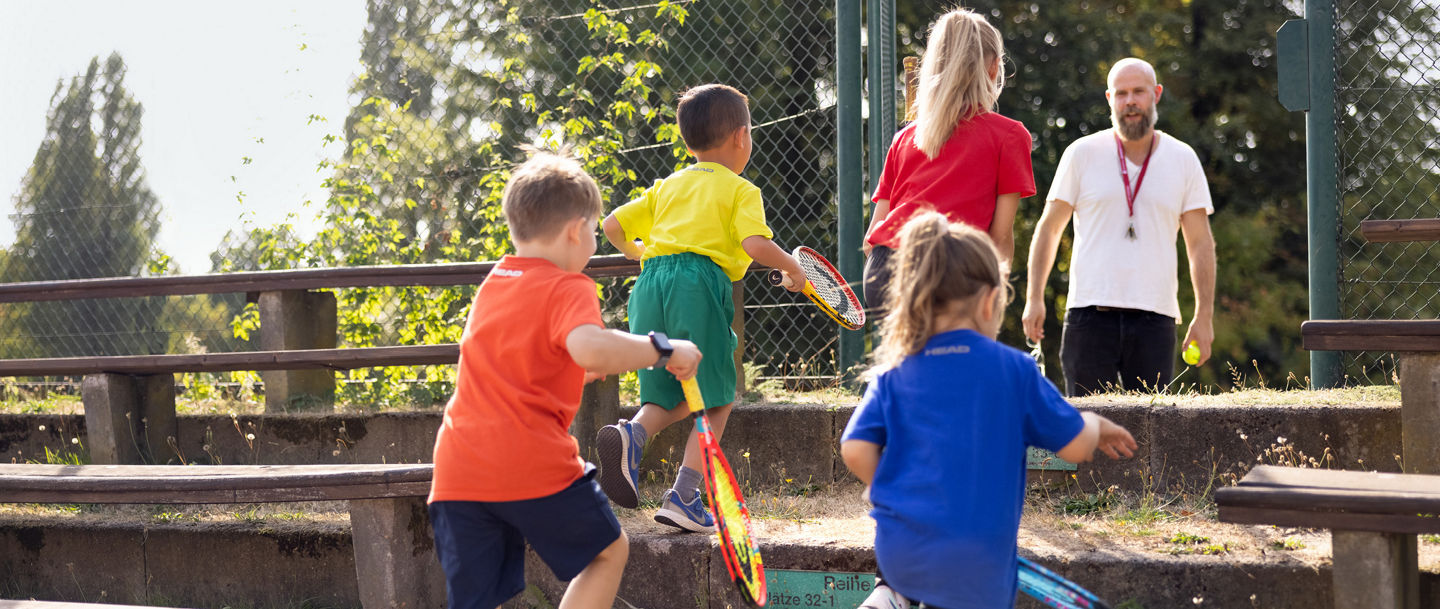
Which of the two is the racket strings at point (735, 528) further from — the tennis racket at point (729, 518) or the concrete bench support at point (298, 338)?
the concrete bench support at point (298, 338)

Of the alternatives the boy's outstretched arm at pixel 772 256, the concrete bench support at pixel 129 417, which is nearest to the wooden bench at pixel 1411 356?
the boy's outstretched arm at pixel 772 256

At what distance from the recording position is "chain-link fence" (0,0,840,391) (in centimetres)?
625

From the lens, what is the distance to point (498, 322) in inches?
107

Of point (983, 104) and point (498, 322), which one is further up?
point (983, 104)

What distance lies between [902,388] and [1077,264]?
241cm

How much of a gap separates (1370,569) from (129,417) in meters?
5.18

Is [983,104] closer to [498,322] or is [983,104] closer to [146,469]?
[498,322]

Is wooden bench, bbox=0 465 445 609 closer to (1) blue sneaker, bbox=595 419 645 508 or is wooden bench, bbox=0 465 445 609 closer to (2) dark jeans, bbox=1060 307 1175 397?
(1) blue sneaker, bbox=595 419 645 508

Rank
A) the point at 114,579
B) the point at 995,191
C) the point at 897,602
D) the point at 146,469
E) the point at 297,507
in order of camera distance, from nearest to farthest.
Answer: the point at 897,602 → the point at 995,191 → the point at 146,469 → the point at 114,579 → the point at 297,507

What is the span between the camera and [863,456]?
2447 millimetres

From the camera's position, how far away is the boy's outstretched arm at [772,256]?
144 inches

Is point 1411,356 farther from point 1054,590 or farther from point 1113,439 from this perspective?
point 1054,590

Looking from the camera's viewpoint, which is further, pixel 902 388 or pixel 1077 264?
pixel 1077 264

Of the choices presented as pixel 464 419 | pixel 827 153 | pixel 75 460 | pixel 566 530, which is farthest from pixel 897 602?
pixel 75 460
